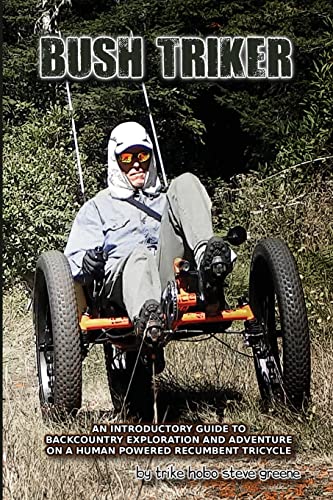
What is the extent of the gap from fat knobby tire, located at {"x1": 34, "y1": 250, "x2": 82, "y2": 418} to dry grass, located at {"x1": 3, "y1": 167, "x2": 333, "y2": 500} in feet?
0.23

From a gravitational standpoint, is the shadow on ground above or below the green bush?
below

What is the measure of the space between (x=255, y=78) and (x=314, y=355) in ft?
2.73

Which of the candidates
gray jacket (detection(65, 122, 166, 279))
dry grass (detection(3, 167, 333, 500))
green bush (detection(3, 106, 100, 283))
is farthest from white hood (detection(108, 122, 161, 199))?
green bush (detection(3, 106, 100, 283))

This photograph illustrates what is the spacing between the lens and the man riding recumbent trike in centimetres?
231

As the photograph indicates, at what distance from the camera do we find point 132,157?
269cm

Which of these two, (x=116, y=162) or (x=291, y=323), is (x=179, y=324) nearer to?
(x=291, y=323)

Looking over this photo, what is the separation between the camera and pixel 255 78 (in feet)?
10.1

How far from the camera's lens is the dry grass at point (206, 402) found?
2201 millimetres

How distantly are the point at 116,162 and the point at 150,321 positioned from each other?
591 mm

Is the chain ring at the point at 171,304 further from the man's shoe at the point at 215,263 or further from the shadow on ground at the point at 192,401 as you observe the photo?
the shadow on ground at the point at 192,401

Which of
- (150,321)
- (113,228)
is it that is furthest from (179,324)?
(113,228)

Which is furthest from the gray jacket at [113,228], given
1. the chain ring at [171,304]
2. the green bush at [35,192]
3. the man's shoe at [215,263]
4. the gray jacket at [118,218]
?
the green bush at [35,192]

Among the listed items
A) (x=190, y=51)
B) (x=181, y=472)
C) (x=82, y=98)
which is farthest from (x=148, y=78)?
(x=181, y=472)

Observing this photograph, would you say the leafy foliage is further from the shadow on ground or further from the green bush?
the shadow on ground
